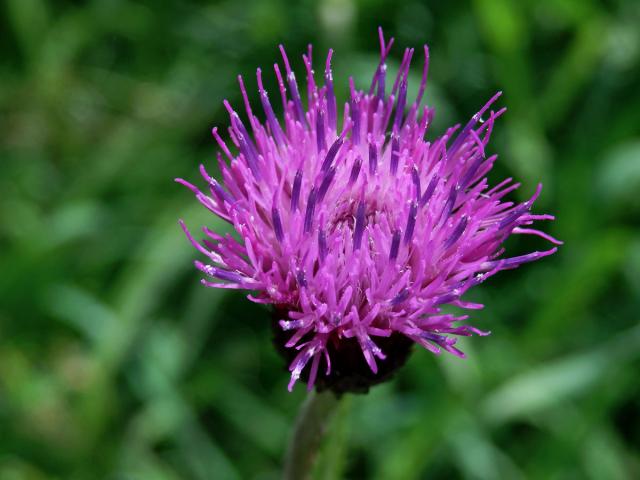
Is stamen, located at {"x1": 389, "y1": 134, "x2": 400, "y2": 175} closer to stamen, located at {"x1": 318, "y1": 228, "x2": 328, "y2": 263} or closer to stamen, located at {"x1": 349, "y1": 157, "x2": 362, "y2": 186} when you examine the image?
stamen, located at {"x1": 349, "y1": 157, "x2": 362, "y2": 186}

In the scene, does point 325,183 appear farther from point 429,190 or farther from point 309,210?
point 429,190

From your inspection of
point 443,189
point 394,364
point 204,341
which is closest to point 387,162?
point 443,189

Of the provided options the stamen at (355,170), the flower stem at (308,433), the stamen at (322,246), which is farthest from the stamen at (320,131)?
the flower stem at (308,433)

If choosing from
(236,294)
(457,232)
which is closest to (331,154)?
(457,232)

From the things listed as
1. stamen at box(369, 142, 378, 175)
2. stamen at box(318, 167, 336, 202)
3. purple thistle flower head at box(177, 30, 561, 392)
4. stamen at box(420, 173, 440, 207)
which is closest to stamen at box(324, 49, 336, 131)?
purple thistle flower head at box(177, 30, 561, 392)

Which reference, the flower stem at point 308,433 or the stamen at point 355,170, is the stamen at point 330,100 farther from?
the flower stem at point 308,433

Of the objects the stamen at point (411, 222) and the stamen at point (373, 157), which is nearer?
the stamen at point (411, 222)
